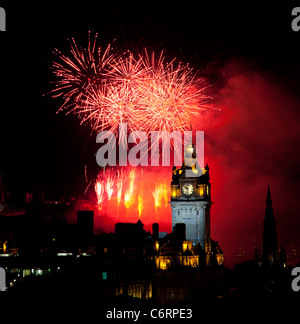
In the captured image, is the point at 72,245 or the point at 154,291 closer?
the point at 154,291

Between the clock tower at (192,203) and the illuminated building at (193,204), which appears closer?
the illuminated building at (193,204)

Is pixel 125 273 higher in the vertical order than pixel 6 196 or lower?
lower

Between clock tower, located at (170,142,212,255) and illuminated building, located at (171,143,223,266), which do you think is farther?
clock tower, located at (170,142,212,255)

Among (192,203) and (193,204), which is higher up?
(192,203)
